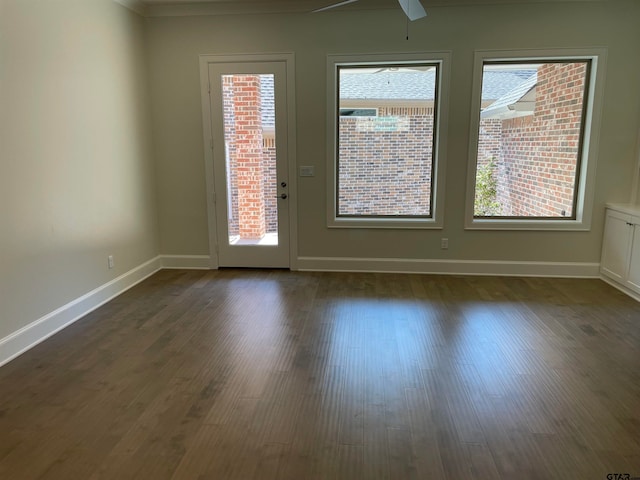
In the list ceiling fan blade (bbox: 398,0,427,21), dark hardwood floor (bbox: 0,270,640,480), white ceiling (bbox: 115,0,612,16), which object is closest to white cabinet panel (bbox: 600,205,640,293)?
dark hardwood floor (bbox: 0,270,640,480)

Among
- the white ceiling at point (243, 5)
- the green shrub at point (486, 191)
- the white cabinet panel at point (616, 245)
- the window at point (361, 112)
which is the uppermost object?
the white ceiling at point (243, 5)

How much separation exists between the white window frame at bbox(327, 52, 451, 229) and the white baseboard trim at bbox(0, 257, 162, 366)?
232 cm

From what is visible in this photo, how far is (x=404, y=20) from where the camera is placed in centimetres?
453

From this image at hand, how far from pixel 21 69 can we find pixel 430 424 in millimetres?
3590

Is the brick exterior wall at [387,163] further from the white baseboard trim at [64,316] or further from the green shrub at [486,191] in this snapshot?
the white baseboard trim at [64,316]

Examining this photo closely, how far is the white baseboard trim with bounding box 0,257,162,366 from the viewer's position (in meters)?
2.99

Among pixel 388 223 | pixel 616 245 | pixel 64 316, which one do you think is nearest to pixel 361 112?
pixel 388 223

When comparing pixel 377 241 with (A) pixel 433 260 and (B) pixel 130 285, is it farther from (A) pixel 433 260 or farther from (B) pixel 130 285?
(B) pixel 130 285

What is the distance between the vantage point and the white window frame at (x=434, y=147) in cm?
462

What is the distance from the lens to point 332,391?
8.40 feet

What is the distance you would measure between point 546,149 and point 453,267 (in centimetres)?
168

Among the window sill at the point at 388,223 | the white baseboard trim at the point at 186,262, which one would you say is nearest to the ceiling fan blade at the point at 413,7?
the window sill at the point at 388,223

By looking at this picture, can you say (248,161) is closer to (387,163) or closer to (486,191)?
(387,163)

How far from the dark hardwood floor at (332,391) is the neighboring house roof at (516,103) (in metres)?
2.05
